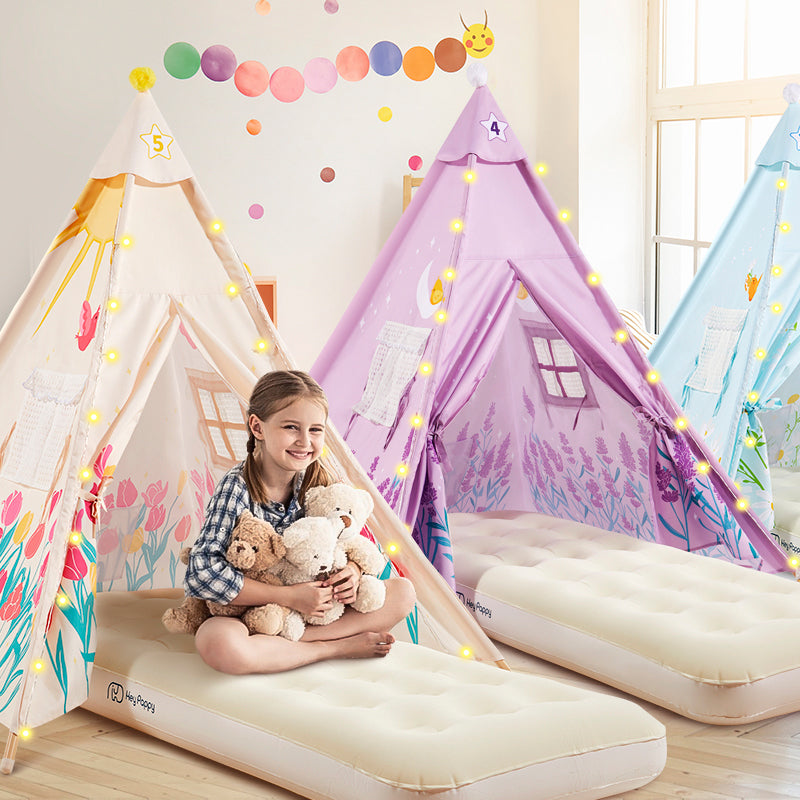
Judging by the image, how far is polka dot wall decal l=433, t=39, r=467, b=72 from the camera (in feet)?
15.0

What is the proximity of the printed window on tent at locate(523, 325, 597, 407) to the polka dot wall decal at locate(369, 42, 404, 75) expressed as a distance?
1321mm

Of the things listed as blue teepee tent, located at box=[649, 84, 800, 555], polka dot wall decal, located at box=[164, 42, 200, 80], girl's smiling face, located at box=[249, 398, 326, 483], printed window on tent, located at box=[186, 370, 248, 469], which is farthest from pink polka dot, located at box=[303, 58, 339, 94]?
girl's smiling face, located at box=[249, 398, 326, 483]

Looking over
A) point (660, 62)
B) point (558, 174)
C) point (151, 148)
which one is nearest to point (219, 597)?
point (151, 148)

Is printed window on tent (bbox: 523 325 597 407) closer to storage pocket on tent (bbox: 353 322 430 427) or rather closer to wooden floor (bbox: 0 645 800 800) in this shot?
storage pocket on tent (bbox: 353 322 430 427)

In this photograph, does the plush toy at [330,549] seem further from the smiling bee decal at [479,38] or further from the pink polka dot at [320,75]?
the smiling bee decal at [479,38]

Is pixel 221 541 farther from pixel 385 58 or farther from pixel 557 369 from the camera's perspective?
pixel 385 58

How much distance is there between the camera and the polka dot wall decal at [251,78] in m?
4.15

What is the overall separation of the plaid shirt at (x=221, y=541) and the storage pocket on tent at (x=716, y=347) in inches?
71.0

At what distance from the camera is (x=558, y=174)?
479 cm

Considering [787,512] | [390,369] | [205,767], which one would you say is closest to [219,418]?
[390,369]

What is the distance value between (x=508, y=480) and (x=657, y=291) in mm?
1459

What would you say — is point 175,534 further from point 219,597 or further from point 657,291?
point 657,291

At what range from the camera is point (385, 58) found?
176 inches

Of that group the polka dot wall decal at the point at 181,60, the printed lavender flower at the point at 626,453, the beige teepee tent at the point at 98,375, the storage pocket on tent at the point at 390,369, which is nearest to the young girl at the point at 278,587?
the beige teepee tent at the point at 98,375
